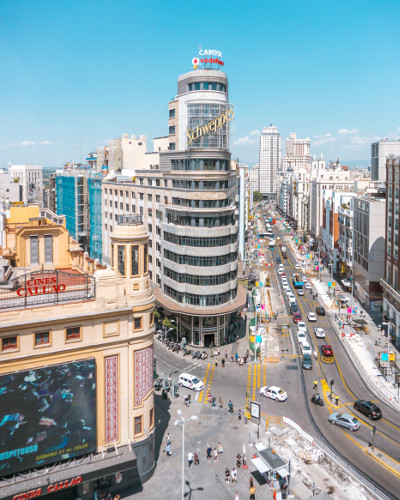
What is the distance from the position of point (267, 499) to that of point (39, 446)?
60.9 feet

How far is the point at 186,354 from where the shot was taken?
68.5m

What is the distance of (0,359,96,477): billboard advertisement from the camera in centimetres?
3225

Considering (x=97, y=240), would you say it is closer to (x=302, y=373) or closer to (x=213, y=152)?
(x=213, y=152)

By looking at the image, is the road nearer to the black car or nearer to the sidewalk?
the black car

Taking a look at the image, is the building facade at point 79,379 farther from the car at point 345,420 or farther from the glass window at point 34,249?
the car at point 345,420

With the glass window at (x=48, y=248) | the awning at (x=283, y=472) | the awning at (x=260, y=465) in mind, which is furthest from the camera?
the glass window at (x=48, y=248)

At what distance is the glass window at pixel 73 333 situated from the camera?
34750mm

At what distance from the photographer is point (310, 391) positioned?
5691cm

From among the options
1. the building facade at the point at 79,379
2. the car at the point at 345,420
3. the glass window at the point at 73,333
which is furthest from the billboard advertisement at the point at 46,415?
the car at the point at 345,420

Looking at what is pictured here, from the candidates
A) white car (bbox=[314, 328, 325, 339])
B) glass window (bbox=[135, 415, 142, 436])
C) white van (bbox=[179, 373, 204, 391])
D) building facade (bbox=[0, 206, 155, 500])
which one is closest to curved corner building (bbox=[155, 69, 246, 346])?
white van (bbox=[179, 373, 204, 391])

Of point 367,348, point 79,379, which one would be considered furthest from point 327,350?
point 79,379

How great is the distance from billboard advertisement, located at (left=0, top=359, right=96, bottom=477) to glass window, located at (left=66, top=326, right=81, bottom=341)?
1.90m

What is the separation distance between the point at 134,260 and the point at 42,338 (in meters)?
9.93

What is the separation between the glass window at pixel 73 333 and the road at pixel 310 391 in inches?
859
